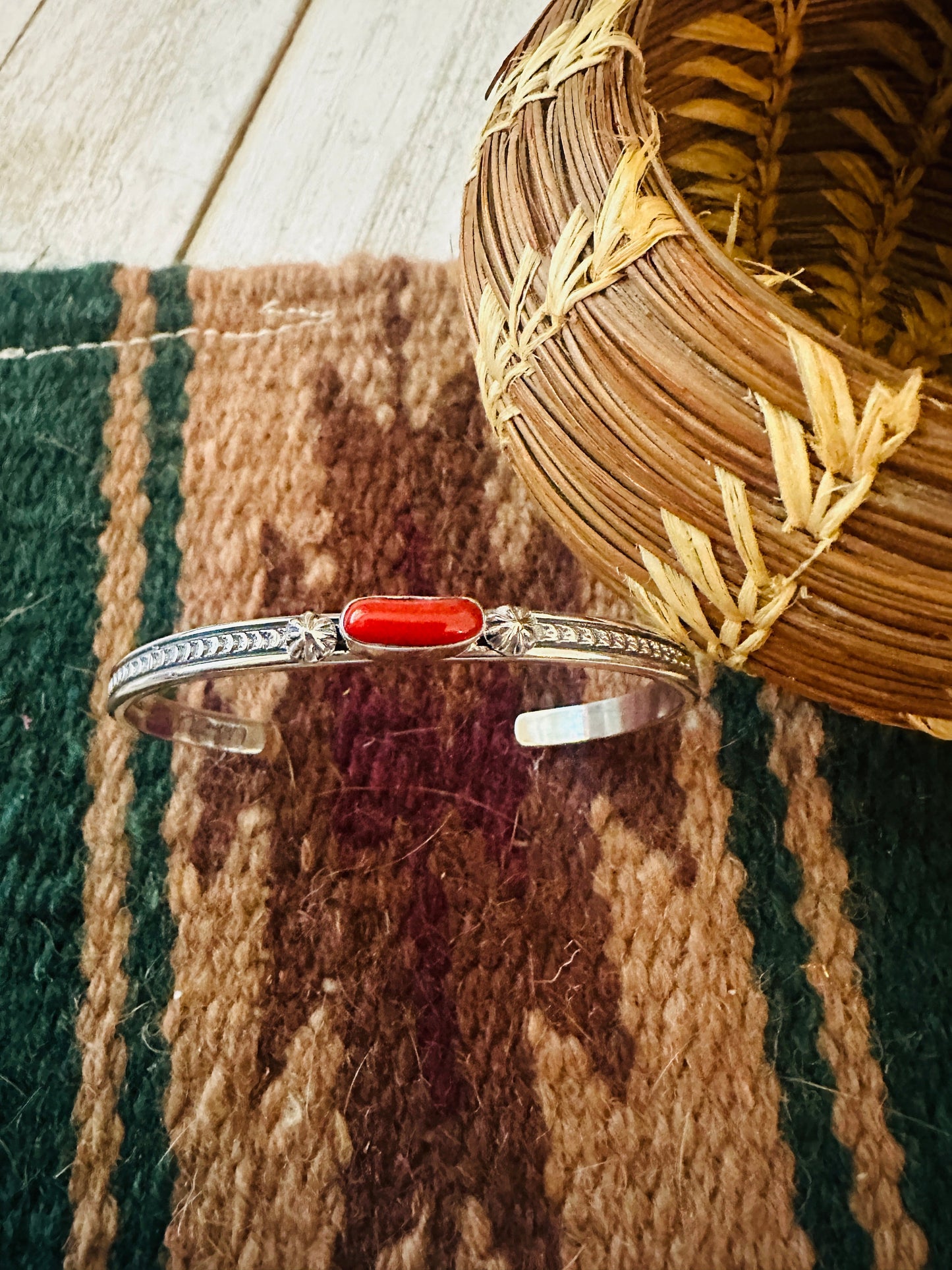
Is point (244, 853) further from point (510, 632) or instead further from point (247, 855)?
point (510, 632)

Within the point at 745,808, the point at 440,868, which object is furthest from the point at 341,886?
the point at 745,808

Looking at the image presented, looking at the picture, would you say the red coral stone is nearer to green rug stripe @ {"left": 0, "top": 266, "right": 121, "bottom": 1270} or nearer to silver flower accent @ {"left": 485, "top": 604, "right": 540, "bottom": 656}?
silver flower accent @ {"left": 485, "top": 604, "right": 540, "bottom": 656}

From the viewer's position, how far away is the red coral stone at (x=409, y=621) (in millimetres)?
254

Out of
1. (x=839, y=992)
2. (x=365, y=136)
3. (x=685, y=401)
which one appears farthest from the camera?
(x=365, y=136)

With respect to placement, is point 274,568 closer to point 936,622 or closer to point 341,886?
point 341,886

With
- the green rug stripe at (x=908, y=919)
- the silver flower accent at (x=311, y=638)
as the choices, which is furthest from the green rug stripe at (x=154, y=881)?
the green rug stripe at (x=908, y=919)

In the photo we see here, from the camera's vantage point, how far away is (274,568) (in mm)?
371

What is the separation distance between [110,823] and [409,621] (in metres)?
0.15

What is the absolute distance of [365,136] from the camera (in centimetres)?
49

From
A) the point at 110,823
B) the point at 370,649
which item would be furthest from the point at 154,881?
the point at 370,649

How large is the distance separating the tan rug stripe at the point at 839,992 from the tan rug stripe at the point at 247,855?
6.0 inches

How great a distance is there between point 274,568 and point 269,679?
43 millimetres

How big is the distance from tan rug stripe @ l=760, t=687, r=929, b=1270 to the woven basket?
0.10 m

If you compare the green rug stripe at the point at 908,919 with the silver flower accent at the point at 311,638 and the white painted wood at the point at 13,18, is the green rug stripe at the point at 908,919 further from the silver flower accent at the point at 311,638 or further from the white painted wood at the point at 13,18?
the white painted wood at the point at 13,18
